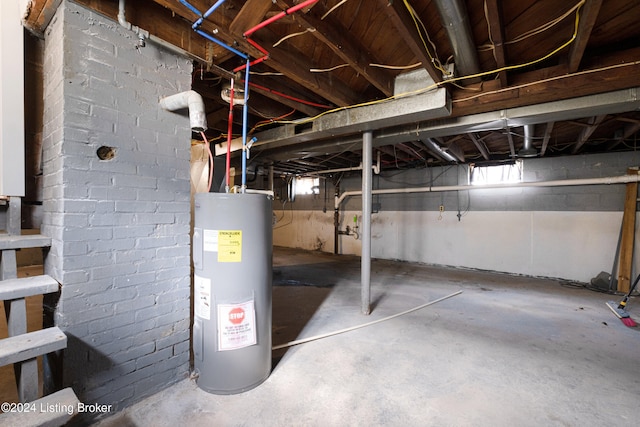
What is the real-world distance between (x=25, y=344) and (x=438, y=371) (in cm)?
226

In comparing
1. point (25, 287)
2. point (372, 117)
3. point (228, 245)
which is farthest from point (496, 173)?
point (25, 287)

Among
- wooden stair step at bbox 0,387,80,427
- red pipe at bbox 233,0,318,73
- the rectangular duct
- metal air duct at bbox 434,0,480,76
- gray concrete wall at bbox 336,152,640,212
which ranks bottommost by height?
wooden stair step at bbox 0,387,80,427

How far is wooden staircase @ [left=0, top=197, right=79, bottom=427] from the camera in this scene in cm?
102

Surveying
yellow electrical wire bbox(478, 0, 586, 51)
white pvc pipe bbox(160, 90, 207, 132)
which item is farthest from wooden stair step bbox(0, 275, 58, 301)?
yellow electrical wire bbox(478, 0, 586, 51)

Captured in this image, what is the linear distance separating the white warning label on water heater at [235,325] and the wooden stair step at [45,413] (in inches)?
24.5

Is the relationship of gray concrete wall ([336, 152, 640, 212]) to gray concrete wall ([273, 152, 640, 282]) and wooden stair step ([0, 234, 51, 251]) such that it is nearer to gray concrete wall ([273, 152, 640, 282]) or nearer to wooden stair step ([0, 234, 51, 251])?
gray concrete wall ([273, 152, 640, 282])

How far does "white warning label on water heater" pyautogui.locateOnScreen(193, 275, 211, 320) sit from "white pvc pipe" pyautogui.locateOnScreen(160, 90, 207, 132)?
0.86 m

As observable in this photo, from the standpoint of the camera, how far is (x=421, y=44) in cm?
166

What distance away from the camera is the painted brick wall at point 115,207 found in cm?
130

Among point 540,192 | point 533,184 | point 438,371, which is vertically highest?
point 533,184

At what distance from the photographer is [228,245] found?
1.52 meters

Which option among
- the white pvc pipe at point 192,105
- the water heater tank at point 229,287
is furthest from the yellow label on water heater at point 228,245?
the white pvc pipe at point 192,105

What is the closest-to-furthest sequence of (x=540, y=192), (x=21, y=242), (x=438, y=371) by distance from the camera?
1. (x=21, y=242)
2. (x=438, y=371)
3. (x=540, y=192)

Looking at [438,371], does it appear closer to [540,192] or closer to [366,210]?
[366,210]
